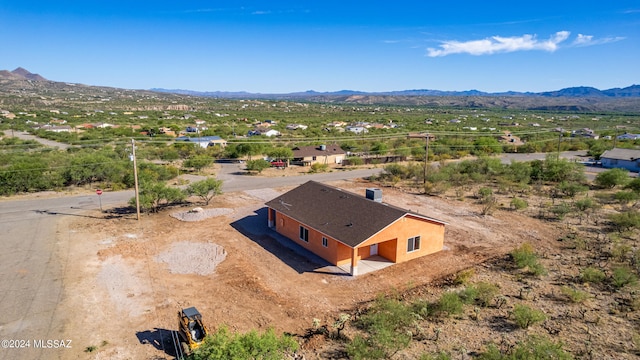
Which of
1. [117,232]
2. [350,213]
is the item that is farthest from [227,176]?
[350,213]

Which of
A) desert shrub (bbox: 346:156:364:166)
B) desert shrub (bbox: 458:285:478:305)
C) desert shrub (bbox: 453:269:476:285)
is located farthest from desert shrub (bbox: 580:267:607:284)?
desert shrub (bbox: 346:156:364:166)

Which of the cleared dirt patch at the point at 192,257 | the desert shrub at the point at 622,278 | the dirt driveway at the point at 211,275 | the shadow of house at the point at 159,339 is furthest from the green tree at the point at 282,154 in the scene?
the desert shrub at the point at 622,278

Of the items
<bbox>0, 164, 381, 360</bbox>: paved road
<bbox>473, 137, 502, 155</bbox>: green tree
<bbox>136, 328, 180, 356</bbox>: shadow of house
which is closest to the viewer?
<bbox>136, 328, 180, 356</bbox>: shadow of house

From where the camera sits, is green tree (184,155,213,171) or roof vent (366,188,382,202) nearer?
roof vent (366,188,382,202)

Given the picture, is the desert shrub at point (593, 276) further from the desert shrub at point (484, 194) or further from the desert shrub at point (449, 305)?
the desert shrub at point (484, 194)

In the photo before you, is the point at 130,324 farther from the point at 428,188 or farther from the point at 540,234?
the point at 428,188

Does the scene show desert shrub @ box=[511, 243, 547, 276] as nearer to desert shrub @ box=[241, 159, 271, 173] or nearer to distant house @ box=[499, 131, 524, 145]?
desert shrub @ box=[241, 159, 271, 173]
